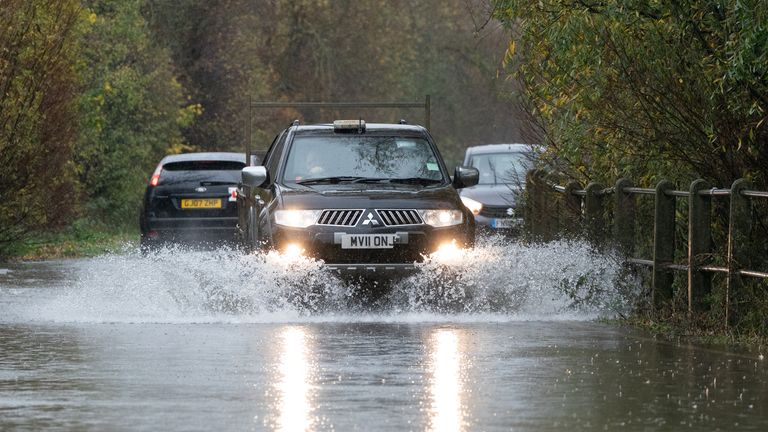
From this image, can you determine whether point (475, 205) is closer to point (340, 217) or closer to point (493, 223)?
point (493, 223)

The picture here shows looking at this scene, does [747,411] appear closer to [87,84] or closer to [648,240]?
[648,240]

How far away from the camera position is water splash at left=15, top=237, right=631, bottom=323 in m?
16.2

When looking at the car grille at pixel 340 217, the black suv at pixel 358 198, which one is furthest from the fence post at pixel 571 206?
the car grille at pixel 340 217

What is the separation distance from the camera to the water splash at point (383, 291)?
637 inches

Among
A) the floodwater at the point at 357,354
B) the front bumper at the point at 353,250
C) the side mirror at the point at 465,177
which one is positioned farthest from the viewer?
the side mirror at the point at 465,177

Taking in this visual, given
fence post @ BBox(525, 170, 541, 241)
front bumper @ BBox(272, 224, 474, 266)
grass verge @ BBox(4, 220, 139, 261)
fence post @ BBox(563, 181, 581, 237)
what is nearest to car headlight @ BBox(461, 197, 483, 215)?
fence post @ BBox(525, 170, 541, 241)

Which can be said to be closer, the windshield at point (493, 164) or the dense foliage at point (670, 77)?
the dense foliage at point (670, 77)

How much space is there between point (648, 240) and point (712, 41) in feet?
6.90

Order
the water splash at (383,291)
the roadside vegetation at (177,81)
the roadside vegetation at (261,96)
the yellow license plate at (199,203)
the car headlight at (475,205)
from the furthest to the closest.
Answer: the yellow license plate at (199,203) → the car headlight at (475,205) → the roadside vegetation at (177,81) → the water splash at (383,291) → the roadside vegetation at (261,96)

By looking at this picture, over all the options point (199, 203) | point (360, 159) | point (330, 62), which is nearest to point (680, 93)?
point (360, 159)

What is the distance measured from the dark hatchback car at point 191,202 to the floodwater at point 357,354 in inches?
286

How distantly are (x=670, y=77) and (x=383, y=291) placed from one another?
10.9 feet

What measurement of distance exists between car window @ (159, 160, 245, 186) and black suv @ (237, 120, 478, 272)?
9979 mm

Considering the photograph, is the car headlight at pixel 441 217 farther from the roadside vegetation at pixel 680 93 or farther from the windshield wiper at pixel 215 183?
the windshield wiper at pixel 215 183
